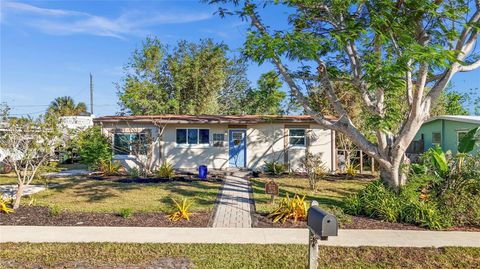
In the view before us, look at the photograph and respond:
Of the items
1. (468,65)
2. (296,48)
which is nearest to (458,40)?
(468,65)

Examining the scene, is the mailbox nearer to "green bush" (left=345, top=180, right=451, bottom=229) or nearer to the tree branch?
"green bush" (left=345, top=180, right=451, bottom=229)

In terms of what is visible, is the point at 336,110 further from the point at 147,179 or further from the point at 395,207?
the point at 147,179

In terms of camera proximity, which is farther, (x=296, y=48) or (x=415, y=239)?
(x=296, y=48)

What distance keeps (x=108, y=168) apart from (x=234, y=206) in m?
9.26

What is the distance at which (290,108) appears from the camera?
25297mm

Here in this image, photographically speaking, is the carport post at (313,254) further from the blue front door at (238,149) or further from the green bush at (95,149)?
the green bush at (95,149)

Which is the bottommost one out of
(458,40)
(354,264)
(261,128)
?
(354,264)

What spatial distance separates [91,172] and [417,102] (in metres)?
15.0

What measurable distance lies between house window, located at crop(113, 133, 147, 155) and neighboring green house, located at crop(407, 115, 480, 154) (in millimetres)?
15451

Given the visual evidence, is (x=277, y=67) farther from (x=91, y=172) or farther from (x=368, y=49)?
(x=91, y=172)

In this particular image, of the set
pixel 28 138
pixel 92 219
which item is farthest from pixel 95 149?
pixel 92 219

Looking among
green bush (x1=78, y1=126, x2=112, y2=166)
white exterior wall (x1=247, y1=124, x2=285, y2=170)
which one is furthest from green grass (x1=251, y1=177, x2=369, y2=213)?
green bush (x1=78, y1=126, x2=112, y2=166)

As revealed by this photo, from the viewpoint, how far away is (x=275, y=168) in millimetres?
17484

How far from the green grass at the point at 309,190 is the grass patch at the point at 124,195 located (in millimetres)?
1485
